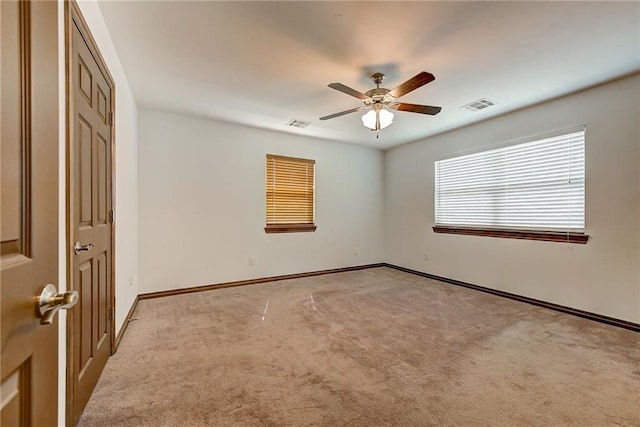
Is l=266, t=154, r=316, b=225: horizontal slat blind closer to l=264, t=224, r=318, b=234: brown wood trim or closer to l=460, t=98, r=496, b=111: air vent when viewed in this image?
l=264, t=224, r=318, b=234: brown wood trim

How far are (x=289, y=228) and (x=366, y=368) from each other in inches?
116

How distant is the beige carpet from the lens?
1.59 metres

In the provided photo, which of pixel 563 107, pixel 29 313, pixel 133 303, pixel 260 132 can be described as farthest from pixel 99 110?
pixel 563 107

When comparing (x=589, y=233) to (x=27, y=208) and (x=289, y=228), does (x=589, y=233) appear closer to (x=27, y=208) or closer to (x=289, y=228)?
(x=289, y=228)

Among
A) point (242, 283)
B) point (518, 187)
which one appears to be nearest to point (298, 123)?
point (242, 283)

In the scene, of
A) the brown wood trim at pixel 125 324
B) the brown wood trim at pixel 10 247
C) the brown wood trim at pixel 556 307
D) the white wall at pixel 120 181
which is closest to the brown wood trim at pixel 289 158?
the white wall at pixel 120 181

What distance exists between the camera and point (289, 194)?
476 centimetres

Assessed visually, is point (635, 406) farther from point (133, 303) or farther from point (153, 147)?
point (153, 147)

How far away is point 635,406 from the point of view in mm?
1651

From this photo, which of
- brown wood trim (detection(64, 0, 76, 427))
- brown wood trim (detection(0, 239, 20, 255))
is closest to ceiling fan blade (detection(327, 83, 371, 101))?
brown wood trim (detection(64, 0, 76, 427))

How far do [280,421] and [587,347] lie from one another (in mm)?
2616

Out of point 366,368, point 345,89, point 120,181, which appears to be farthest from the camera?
point 120,181

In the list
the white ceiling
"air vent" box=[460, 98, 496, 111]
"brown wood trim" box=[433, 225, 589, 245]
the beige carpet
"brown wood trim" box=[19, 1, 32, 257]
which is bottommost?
the beige carpet

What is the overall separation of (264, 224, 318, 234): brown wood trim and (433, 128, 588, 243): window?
2152 millimetres
